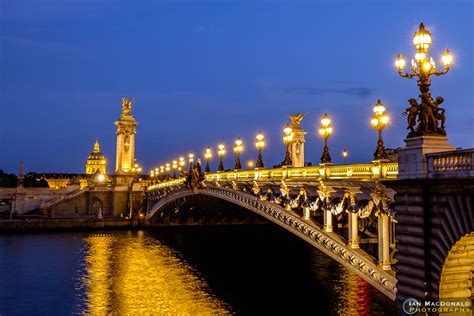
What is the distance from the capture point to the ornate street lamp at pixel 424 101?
1441 centimetres

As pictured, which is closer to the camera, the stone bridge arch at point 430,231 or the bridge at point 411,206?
the stone bridge arch at point 430,231

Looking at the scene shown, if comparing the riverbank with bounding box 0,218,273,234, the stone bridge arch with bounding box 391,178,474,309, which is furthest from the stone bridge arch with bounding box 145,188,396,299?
the riverbank with bounding box 0,218,273,234

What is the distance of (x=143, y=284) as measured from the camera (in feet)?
109

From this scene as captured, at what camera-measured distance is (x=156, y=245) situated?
2132 inches

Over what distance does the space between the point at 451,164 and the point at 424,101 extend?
2394 mm

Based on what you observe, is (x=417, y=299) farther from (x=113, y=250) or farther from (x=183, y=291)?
(x=113, y=250)

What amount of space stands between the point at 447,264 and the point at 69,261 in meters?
35.5

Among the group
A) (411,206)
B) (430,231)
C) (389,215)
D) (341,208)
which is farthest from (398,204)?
(341,208)

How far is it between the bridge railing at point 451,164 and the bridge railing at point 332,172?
2525 mm

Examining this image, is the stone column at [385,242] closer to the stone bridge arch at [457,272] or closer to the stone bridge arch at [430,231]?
the stone bridge arch at [430,231]

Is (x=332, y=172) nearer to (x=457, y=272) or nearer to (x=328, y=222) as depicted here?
(x=328, y=222)

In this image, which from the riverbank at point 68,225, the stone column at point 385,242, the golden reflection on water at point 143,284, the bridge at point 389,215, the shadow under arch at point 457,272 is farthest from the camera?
the riverbank at point 68,225

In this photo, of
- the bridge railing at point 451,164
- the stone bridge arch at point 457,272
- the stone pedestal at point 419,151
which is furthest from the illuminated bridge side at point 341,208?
the stone bridge arch at point 457,272

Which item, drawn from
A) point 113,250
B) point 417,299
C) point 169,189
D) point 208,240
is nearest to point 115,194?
point 169,189
